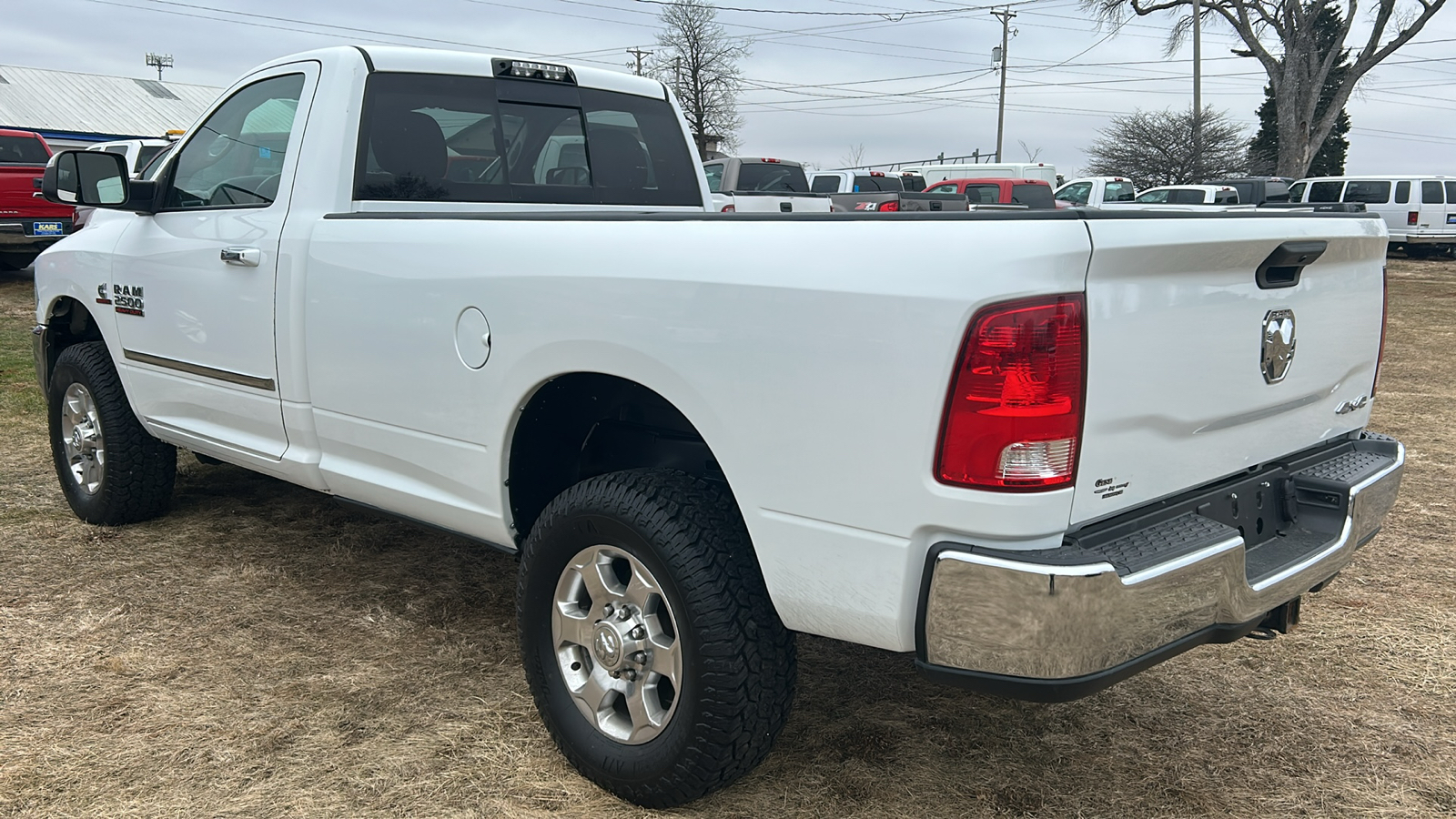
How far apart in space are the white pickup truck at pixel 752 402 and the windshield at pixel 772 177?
49.0 ft

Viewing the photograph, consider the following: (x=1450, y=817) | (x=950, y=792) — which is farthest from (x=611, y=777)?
(x=1450, y=817)

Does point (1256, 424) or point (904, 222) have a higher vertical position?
point (904, 222)

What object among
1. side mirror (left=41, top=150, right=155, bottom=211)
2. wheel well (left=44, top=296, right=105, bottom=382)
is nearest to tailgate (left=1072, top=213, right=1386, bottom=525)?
side mirror (left=41, top=150, right=155, bottom=211)

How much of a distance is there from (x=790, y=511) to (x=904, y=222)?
2.07 ft

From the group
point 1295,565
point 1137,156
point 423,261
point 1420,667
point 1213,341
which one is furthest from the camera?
point 1137,156

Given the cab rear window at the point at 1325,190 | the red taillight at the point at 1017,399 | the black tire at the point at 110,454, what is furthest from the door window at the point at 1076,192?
the red taillight at the point at 1017,399

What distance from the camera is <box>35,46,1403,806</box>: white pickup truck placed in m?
2.06

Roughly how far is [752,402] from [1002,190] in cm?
2139

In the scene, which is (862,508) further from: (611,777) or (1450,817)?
(1450,817)

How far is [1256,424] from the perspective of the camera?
2578mm

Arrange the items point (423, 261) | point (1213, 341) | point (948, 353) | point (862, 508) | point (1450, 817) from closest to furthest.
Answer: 1. point (948, 353)
2. point (862, 508)
3. point (1213, 341)
4. point (1450, 817)
5. point (423, 261)

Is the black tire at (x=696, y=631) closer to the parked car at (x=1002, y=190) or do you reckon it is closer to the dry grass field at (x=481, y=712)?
the dry grass field at (x=481, y=712)

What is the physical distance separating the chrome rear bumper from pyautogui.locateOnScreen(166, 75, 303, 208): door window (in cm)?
272

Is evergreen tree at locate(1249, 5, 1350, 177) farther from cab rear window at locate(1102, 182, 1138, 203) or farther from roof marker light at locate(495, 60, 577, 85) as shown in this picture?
roof marker light at locate(495, 60, 577, 85)
